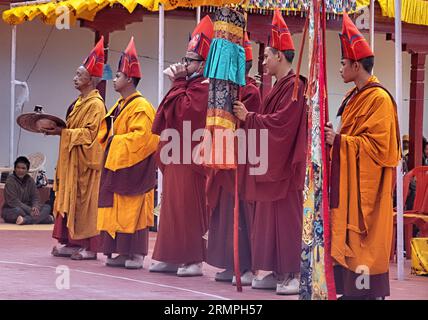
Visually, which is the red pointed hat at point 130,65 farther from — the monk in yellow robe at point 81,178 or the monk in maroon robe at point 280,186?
the monk in maroon robe at point 280,186

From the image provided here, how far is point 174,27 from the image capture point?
58.1 feet

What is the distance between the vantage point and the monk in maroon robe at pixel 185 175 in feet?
27.9

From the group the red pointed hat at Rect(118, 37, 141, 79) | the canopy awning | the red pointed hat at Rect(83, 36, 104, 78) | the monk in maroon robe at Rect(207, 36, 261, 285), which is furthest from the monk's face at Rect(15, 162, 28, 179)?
the monk in maroon robe at Rect(207, 36, 261, 285)

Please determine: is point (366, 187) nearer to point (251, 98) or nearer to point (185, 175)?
point (251, 98)

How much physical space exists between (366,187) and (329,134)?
453 mm

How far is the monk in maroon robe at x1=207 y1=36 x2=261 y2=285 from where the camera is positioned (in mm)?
8164

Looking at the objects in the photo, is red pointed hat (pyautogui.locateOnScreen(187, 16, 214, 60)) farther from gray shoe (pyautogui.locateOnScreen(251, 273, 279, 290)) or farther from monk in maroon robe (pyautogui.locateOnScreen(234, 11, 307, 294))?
gray shoe (pyautogui.locateOnScreen(251, 273, 279, 290))

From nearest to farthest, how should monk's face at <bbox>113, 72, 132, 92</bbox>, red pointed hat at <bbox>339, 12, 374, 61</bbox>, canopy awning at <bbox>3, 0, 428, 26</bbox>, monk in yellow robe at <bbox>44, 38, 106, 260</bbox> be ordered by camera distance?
red pointed hat at <bbox>339, 12, 374, 61</bbox> → monk's face at <bbox>113, 72, 132, 92</bbox> → monk in yellow robe at <bbox>44, 38, 106, 260</bbox> → canopy awning at <bbox>3, 0, 428, 26</bbox>

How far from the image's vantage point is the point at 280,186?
25.0ft

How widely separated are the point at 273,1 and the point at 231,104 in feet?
23.2

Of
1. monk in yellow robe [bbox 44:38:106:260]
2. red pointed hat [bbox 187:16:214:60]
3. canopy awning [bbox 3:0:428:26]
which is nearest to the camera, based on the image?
red pointed hat [bbox 187:16:214:60]

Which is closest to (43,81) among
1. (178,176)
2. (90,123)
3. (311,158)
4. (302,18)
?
(302,18)

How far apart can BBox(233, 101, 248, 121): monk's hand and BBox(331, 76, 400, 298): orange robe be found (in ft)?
3.04

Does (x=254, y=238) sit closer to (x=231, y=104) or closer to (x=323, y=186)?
(x=231, y=104)
